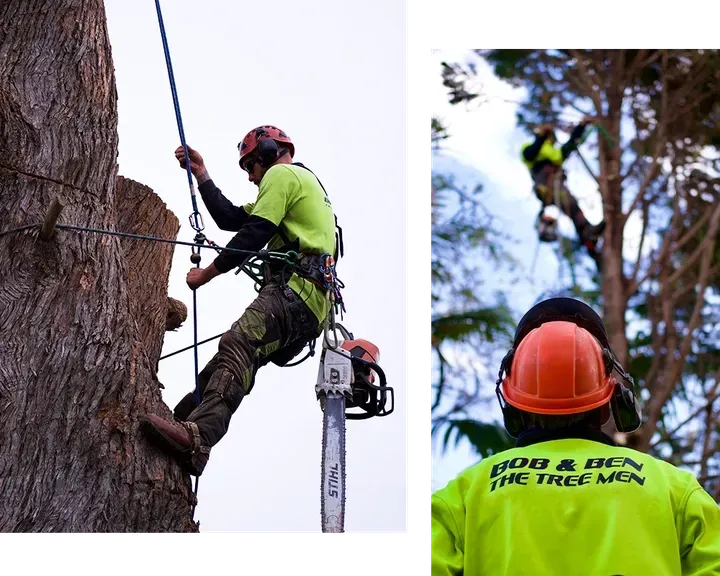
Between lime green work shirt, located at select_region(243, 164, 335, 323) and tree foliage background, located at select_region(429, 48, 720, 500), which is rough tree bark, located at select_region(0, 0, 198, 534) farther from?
tree foliage background, located at select_region(429, 48, 720, 500)

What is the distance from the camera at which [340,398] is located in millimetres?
4664

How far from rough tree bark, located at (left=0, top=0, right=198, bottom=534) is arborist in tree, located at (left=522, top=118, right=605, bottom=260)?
6.88 meters

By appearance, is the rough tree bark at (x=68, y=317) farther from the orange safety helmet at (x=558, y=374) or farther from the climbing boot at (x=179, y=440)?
the orange safety helmet at (x=558, y=374)

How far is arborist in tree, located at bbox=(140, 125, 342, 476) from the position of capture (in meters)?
4.64

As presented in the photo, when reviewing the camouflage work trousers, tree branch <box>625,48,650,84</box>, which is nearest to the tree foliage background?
tree branch <box>625,48,650,84</box>

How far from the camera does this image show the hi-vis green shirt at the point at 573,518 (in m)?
2.35

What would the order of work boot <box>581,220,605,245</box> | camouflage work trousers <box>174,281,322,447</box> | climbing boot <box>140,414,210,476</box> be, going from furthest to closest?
1. work boot <box>581,220,605,245</box>
2. camouflage work trousers <box>174,281,322,447</box>
3. climbing boot <box>140,414,210,476</box>

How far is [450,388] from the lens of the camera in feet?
35.2

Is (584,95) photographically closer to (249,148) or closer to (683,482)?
(249,148)

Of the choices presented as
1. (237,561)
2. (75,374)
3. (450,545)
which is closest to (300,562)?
(237,561)

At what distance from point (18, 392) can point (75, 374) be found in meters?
0.20

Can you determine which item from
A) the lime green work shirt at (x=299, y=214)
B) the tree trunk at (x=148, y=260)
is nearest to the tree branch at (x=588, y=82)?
the lime green work shirt at (x=299, y=214)

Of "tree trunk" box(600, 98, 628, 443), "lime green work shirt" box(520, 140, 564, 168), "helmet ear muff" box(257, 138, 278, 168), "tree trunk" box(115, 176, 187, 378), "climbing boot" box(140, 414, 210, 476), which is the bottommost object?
"climbing boot" box(140, 414, 210, 476)

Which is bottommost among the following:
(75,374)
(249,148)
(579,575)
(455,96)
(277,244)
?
(579,575)
